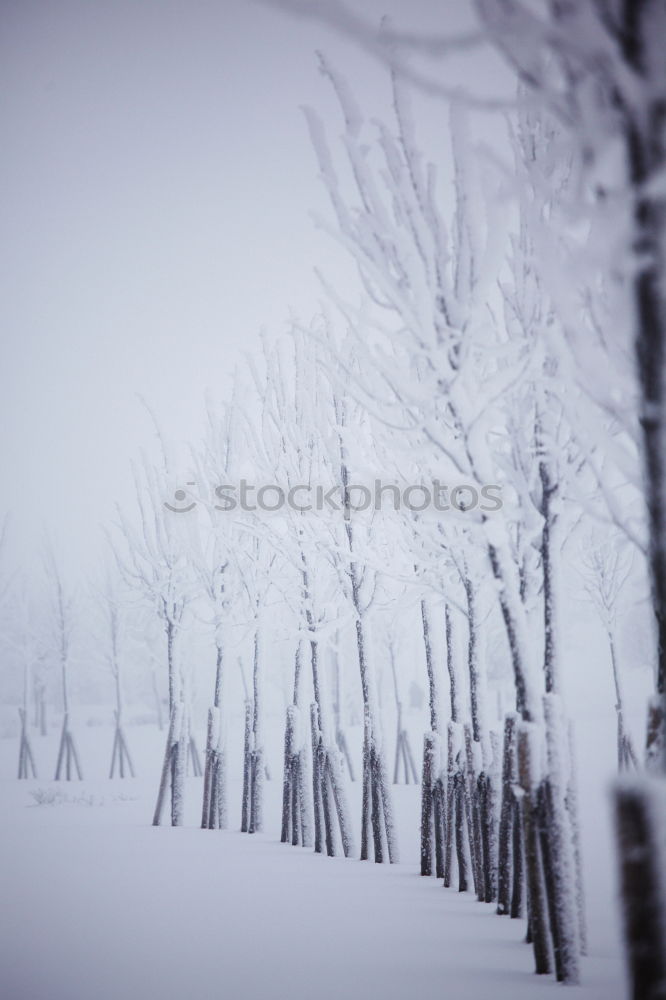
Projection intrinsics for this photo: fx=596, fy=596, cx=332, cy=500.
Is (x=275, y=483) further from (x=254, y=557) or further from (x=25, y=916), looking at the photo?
(x=25, y=916)

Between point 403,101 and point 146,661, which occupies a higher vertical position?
point 403,101

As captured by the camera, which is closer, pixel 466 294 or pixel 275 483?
pixel 466 294

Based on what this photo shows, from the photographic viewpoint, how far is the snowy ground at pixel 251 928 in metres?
3.08

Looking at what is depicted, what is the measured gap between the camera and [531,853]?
3.09 meters

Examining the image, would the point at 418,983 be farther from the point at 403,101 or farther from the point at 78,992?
the point at 403,101

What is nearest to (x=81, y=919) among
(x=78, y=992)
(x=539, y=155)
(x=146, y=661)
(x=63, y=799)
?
(x=78, y=992)

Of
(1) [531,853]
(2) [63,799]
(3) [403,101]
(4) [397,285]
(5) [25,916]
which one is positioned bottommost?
(2) [63,799]

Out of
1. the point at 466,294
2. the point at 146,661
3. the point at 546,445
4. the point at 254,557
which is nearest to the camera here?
the point at 466,294

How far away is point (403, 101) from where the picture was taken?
3.50 m

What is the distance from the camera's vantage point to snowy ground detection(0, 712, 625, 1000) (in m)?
3.08

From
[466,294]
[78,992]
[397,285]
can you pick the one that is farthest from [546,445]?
[78,992]

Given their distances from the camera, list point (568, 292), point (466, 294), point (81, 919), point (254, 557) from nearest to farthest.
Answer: point (568, 292) → point (466, 294) → point (81, 919) → point (254, 557)

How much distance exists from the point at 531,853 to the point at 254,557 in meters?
6.78

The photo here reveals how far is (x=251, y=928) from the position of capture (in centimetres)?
402
